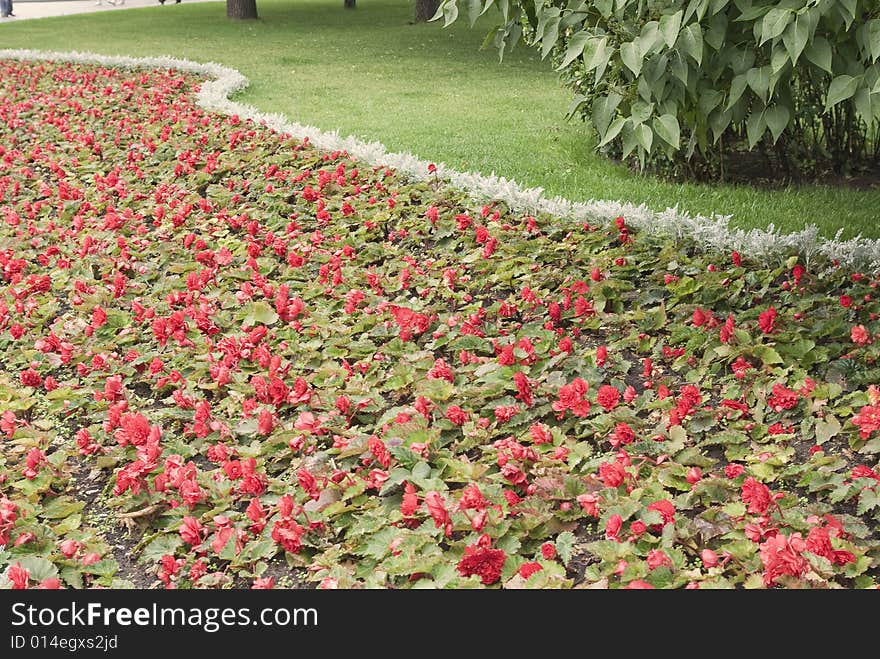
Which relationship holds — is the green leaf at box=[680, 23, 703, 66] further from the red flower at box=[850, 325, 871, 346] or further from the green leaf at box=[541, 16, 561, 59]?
the red flower at box=[850, 325, 871, 346]

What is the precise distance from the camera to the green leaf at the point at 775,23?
2.79 meters

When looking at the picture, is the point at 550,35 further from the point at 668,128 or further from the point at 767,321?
the point at 767,321

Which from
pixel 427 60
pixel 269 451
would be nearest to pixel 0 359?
pixel 269 451

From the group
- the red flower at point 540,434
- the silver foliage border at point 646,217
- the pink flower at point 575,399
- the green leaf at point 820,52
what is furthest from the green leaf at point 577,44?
the silver foliage border at point 646,217

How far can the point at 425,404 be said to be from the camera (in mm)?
3510

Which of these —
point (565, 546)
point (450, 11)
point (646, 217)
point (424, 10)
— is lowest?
point (565, 546)

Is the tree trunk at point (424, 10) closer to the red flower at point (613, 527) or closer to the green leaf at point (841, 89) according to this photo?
the green leaf at point (841, 89)

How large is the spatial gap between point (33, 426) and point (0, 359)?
87cm

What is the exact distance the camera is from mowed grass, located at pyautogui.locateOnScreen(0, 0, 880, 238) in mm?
6219

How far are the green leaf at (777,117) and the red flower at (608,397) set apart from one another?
3.51 feet

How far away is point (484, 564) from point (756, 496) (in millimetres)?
870

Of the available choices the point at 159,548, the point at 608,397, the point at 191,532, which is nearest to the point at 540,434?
the point at 608,397

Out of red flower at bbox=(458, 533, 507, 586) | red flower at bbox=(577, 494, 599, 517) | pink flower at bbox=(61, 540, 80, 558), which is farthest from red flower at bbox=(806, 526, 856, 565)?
pink flower at bbox=(61, 540, 80, 558)

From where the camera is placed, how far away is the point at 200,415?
3592 millimetres
